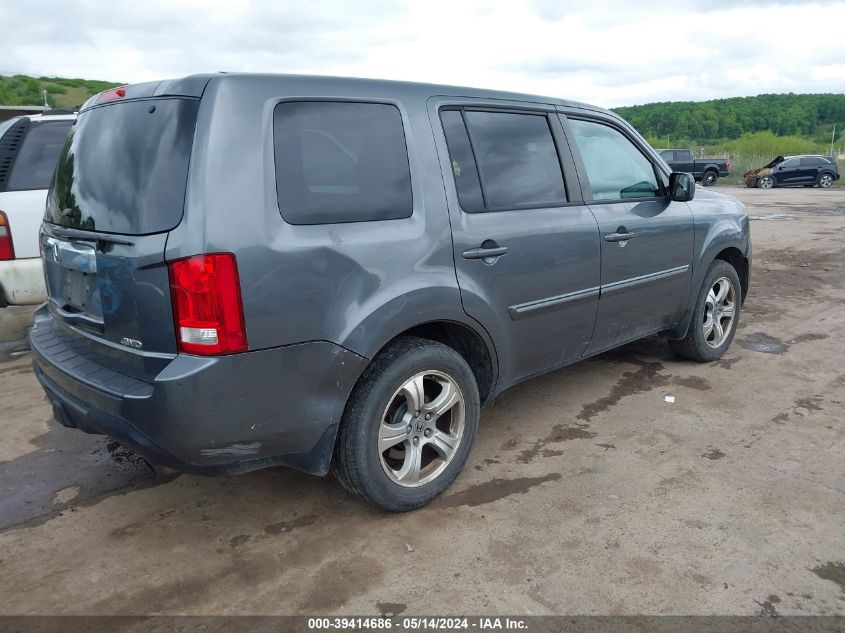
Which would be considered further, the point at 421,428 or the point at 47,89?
the point at 47,89

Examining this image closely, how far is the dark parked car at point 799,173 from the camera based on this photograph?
90.3ft

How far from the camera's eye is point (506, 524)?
282 cm

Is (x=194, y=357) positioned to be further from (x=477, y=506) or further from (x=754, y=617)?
(x=754, y=617)

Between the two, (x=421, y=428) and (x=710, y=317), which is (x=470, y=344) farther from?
(x=710, y=317)

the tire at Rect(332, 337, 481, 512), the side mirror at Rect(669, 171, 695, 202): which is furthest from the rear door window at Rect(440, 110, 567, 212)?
the side mirror at Rect(669, 171, 695, 202)

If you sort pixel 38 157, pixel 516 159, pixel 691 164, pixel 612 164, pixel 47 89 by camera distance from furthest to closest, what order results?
1. pixel 47 89
2. pixel 691 164
3. pixel 38 157
4. pixel 612 164
5. pixel 516 159

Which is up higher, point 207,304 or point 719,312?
point 207,304

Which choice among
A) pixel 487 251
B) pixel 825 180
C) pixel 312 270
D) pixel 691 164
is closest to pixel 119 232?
pixel 312 270

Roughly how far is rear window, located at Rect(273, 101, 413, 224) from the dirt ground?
4.36 feet

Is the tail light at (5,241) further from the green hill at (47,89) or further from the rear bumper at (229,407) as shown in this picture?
the green hill at (47,89)

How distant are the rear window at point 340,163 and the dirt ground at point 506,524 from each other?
1329mm

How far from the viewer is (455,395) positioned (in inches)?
120

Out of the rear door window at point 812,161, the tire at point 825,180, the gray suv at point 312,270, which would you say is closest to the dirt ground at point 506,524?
the gray suv at point 312,270

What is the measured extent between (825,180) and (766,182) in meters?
2.20
